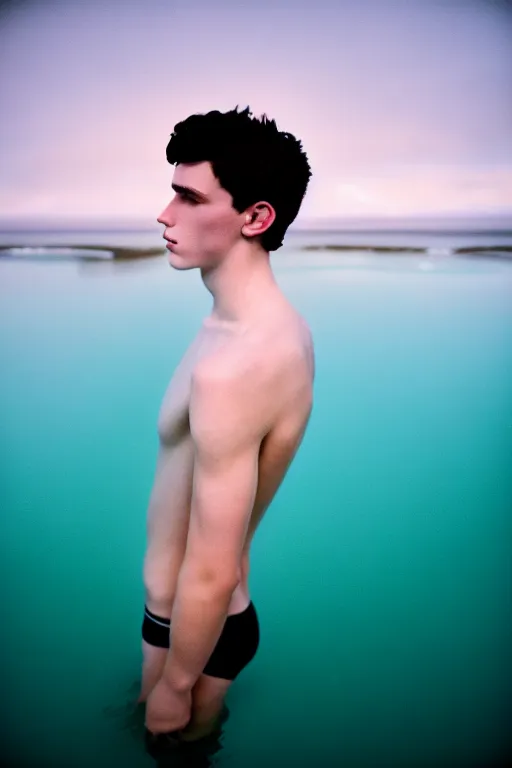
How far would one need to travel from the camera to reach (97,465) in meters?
1.98

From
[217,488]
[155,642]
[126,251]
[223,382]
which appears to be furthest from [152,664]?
[126,251]

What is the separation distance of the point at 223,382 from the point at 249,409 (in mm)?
48

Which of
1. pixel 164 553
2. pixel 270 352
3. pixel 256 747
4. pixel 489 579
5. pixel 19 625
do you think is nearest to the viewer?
pixel 270 352

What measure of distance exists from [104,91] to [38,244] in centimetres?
56

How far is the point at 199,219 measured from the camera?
3.32 ft

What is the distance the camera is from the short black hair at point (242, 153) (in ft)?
3.25

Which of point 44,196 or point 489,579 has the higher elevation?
point 44,196

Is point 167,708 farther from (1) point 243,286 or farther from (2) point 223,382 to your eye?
(1) point 243,286

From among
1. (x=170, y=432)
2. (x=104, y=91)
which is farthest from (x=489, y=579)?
(x=104, y=91)

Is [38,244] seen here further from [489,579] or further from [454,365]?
[489,579]

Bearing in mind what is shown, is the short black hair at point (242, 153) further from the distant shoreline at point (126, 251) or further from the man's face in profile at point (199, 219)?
the distant shoreline at point (126, 251)

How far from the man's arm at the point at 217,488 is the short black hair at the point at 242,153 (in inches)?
9.7

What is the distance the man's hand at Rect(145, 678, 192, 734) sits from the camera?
108 centimetres

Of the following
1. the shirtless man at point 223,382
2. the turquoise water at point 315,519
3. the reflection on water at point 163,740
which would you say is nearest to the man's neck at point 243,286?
the shirtless man at point 223,382
